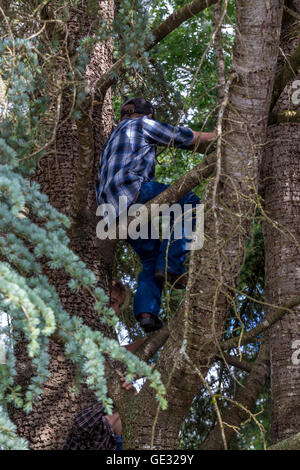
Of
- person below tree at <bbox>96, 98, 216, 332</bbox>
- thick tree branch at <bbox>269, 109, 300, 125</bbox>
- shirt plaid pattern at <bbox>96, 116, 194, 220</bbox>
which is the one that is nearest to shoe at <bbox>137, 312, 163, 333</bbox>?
person below tree at <bbox>96, 98, 216, 332</bbox>

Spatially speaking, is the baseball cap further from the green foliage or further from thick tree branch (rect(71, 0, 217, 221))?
the green foliage

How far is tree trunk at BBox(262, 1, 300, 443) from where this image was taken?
12.9 ft

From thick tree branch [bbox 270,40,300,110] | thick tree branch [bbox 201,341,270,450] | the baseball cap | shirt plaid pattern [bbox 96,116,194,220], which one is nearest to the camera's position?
shirt plaid pattern [bbox 96,116,194,220]

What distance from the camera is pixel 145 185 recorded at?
391 cm

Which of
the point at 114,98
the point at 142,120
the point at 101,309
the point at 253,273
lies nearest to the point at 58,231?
the point at 101,309

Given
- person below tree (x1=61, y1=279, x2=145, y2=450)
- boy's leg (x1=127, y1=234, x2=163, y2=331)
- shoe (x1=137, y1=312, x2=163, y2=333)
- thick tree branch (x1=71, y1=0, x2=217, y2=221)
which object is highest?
thick tree branch (x1=71, y1=0, x2=217, y2=221)

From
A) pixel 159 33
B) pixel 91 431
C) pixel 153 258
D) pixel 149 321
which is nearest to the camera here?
pixel 91 431

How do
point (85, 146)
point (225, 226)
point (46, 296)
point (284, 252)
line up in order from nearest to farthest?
point (46, 296) < point (225, 226) < point (85, 146) < point (284, 252)

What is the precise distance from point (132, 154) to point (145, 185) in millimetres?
220

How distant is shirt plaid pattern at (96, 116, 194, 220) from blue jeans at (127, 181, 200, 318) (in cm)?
10

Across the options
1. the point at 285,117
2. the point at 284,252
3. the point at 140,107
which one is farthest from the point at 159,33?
the point at 284,252

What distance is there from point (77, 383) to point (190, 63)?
6187mm

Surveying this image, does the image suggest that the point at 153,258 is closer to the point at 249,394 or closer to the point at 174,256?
the point at 174,256
